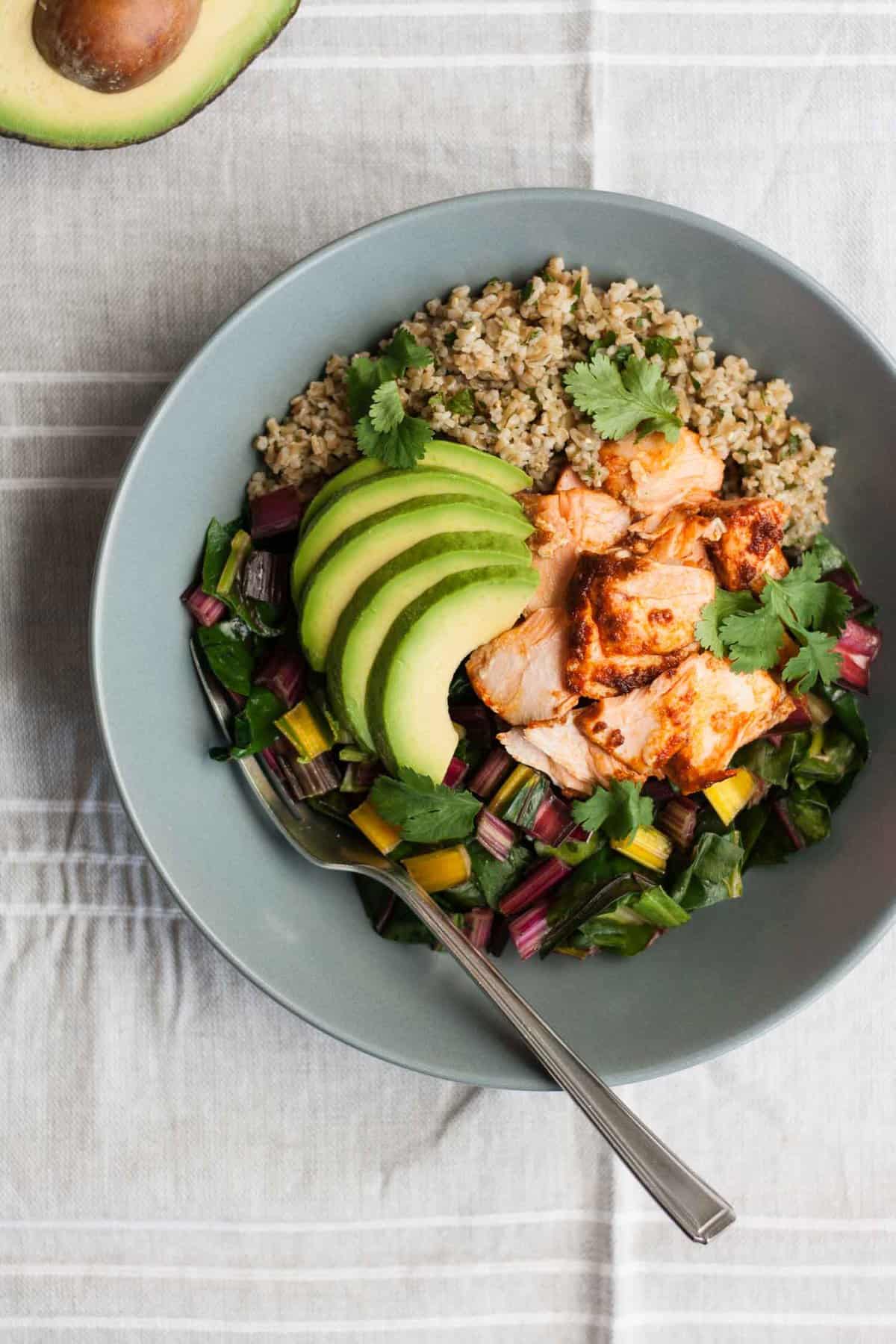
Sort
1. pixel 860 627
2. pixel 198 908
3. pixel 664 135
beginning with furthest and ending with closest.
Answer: pixel 664 135, pixel 860 627, pixel 198 908

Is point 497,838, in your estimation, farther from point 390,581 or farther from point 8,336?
point 8,336

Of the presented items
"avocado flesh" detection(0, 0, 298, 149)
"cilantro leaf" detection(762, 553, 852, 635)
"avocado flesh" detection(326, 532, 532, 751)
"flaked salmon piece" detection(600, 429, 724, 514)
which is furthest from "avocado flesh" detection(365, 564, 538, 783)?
"avocado flesh" detection(0, 0, 298, 149)

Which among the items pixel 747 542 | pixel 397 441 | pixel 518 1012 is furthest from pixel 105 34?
pixel 518 1012

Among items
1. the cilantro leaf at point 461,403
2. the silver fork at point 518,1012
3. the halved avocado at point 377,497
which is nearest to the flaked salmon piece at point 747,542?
the halved avocado at point 377,497

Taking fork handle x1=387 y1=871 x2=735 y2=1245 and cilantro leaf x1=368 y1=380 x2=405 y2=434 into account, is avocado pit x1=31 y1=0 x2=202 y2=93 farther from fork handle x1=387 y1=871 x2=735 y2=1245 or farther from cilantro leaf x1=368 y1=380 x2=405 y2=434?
fork handle x1=387 y1=871 x2=735 y2=1245

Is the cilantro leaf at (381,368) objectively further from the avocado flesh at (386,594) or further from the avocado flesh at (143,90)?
the avocado flesh at (143,90)

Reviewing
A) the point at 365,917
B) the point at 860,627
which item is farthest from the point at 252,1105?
the point at 860,627

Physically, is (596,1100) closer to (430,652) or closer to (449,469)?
(430,652)
